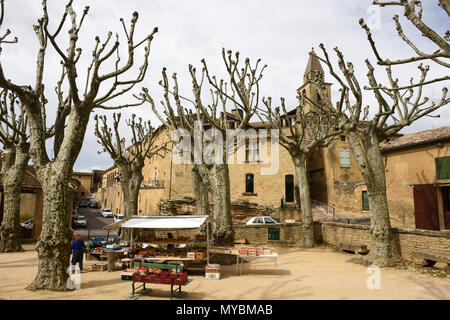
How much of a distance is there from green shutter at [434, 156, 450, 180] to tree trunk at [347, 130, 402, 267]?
20.4ft

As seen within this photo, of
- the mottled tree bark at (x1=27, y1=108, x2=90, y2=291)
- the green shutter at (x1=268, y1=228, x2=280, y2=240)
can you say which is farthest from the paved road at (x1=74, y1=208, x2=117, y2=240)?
the mottled tree bark at (x1=27, y1=108, x2=90, y2=291)

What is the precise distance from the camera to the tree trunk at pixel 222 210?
12367 millimetres

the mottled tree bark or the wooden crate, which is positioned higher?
the mottled tree bark

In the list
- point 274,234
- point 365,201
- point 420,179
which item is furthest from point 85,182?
point 420,179

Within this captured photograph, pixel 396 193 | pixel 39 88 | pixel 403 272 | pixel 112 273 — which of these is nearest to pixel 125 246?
pixel 112 273

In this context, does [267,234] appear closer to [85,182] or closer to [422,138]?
[422,138]

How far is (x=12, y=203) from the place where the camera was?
47.1ft

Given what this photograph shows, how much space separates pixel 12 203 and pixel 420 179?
21894 mm

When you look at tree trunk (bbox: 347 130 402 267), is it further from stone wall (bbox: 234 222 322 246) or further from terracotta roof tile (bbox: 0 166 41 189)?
terracotta roof tile (bbox: 0 166 41 189)

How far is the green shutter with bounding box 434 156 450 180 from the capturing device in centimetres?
1537

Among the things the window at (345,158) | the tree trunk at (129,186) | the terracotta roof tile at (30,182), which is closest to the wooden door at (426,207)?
the window at (345,158)

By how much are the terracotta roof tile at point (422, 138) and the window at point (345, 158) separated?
10434 mm
